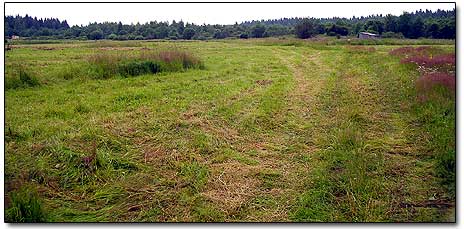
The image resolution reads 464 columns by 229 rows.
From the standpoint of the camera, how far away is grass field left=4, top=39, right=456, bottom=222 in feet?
13.3

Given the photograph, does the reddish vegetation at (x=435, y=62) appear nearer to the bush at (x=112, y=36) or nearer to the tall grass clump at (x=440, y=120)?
the tall grass clump at (x=440, y=120)

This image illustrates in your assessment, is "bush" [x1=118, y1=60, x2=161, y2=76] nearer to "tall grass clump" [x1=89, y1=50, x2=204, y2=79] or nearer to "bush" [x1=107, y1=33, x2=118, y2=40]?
"tall grass clump" [x1=89, y1=50, x2=204, y2=79]

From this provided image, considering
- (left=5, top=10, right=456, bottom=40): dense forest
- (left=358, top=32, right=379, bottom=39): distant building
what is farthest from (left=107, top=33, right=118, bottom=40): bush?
(left=358, top=32, right=379, bottom=39): distant building

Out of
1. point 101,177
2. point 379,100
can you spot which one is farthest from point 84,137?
point 379,100

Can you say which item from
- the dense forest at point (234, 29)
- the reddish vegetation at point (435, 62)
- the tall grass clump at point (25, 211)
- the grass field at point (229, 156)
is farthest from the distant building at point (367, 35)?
the tall grass clump at point (25, 211)

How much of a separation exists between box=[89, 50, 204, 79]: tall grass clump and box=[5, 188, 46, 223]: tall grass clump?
31.4 feet

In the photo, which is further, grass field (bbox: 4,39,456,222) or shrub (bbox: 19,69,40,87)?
shrub (bbox: 19,69,40,87)

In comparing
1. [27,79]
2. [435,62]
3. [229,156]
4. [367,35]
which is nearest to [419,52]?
[435,62]

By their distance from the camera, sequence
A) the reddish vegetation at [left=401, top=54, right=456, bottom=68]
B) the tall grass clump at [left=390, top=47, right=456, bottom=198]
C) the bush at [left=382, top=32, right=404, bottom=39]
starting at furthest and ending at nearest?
the bush at [left=382, top=32, right=404, bottom=39]
the reddish vegetation at [left=401, top=54, right=456, bottom=68]
the tall grass clump at [left=390, top=47, right=456, bottom=198]

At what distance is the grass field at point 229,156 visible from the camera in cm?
406

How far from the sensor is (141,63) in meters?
14.2

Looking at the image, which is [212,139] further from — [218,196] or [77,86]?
[77,86]

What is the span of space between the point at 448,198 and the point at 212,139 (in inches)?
143

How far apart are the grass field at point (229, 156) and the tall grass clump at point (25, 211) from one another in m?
0.01
